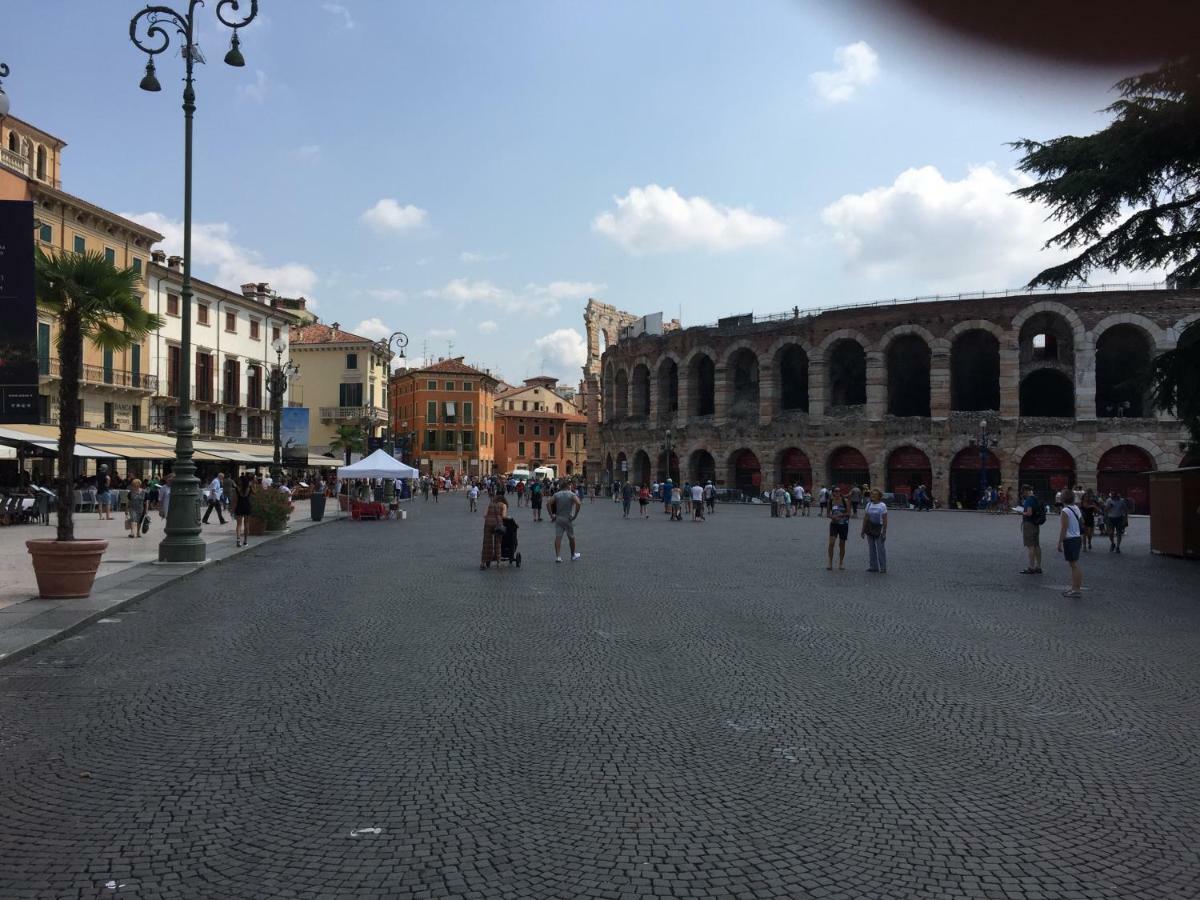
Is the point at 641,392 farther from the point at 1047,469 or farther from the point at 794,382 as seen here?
the point at 1047,469

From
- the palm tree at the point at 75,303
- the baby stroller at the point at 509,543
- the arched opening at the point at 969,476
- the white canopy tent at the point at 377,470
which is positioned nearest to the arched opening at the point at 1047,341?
the arched opening at the point at 969,476

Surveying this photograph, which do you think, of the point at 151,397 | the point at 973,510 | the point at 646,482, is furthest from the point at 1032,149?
the point at 646,482

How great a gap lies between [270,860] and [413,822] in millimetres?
653

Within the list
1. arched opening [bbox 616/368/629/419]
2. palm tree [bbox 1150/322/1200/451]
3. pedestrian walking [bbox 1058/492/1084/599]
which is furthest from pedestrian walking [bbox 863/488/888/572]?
arched opening [bbox 616/368/629/419]

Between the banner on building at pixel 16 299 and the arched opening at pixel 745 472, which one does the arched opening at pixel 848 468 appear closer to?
the arched opening at pixel 745 472

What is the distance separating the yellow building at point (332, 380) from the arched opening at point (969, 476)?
43.0 m

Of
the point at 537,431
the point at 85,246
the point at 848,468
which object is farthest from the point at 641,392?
the point at 537,431

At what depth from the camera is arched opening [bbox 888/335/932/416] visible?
4991 centimetres

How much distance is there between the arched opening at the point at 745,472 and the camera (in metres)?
53.2

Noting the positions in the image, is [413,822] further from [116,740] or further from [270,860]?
[116,740]

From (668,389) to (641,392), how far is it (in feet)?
8.91

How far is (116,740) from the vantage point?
5441 mm

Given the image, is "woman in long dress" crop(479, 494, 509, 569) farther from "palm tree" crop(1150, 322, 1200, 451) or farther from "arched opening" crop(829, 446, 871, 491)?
"arched opening" crop(829, 446, 871, 491)

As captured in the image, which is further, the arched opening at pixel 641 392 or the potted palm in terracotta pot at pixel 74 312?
the arched opening at pixel 641 392
